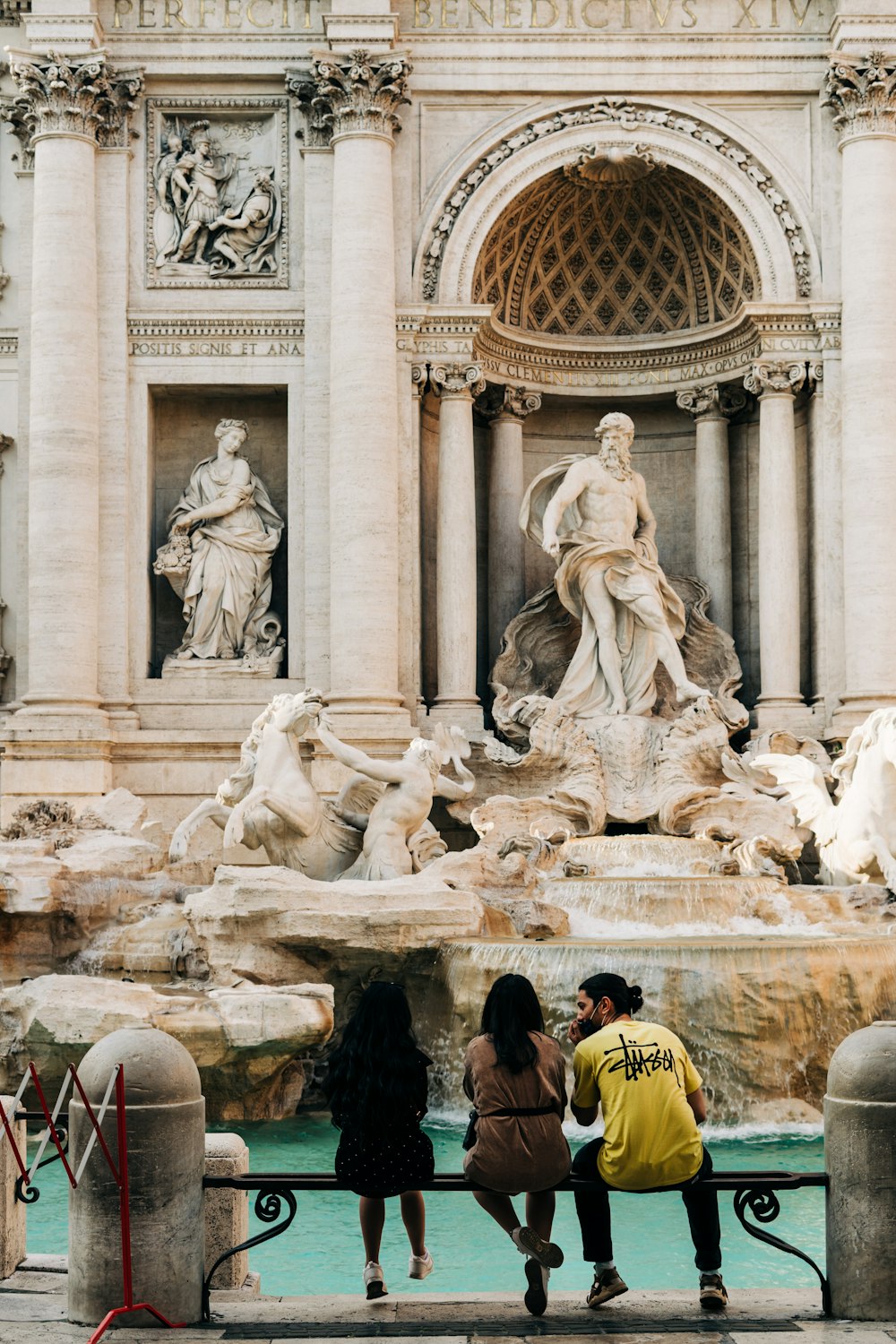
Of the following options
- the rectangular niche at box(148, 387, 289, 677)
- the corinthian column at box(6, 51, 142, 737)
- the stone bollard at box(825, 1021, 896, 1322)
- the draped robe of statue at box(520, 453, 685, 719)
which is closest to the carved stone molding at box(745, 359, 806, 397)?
the draped robe of statue at box(520, 453, 685, 719)

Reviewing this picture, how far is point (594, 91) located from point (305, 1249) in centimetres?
1598

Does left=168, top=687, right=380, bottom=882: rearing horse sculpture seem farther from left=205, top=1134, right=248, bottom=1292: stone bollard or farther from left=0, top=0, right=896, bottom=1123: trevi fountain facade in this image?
left=205, top=1134, right=248, bottom=1292: stone bollard

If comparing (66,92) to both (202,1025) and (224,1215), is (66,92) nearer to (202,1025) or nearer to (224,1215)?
(202,1025)

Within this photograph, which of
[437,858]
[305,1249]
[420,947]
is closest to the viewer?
[305,1249]

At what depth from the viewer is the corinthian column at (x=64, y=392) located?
20.6 metres

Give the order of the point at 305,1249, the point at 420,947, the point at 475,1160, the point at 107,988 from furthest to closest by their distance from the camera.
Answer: the point at 420,947
the point at 107,988
the point at 305,1249
the point at 475,1160

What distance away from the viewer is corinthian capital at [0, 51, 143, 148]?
2084 centimetres

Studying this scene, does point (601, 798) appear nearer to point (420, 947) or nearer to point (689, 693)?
point (689, 693)

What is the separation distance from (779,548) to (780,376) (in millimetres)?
2150

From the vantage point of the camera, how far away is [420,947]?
1445 centimetres

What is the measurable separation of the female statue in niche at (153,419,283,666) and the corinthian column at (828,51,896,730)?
7109mm

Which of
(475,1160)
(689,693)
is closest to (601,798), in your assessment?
(689,693)

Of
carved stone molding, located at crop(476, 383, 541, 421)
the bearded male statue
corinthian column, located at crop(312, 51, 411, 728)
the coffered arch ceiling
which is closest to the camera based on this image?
corinthian column, located at crop(312, 51, 411, 728)

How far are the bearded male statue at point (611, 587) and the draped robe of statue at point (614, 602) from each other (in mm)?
11
